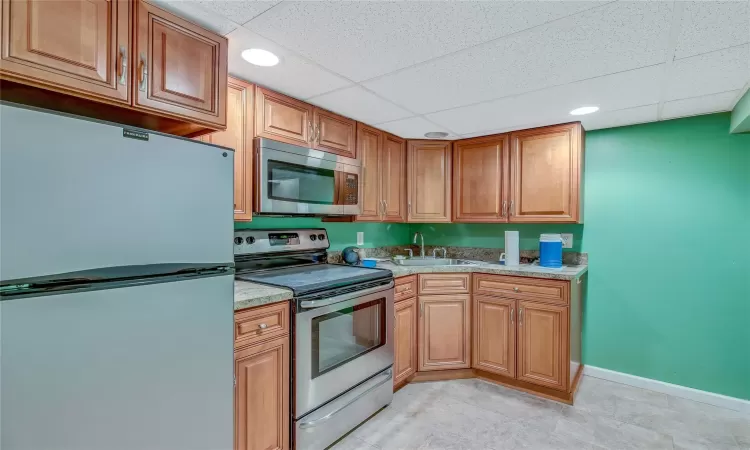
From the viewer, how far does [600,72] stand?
1.85 metres

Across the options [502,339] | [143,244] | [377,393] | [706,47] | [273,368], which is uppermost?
[706,47]

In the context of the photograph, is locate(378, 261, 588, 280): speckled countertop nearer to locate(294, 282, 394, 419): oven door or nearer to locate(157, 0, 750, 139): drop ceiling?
locate(294, 282, 394, 419): oven door

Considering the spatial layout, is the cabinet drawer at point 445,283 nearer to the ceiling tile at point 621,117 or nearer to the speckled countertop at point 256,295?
the speckled countertop at point 256,295

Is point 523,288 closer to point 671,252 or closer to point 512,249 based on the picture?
point 512,249

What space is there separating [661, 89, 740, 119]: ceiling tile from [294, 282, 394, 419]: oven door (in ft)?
7.51

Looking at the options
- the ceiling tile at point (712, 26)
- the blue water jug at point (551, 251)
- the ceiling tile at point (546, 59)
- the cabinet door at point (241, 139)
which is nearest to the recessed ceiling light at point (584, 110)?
the ceiling tile at point (546, 59)

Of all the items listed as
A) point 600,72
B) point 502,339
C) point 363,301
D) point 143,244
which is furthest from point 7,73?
point 502,339

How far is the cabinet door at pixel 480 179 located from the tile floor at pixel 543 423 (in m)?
1.48

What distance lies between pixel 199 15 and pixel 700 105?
3.05 metres

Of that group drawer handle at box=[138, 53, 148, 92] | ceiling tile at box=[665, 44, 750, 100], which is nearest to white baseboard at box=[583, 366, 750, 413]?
ceiling tile at box=[665, 44, 750, 100]

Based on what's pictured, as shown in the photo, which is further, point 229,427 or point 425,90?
point 425,90

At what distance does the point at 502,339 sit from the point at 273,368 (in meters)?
1.84

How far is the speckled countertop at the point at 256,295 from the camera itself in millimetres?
1539

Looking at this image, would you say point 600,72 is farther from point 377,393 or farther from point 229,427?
point 229,427
